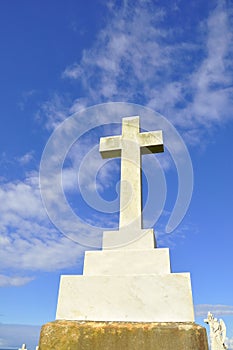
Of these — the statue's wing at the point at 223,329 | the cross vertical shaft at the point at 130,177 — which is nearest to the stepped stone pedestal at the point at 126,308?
the cross vertical shaft at the point at 130,177

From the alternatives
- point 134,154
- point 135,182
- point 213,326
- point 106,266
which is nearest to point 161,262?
point 106,266

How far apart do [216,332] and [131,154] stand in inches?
503

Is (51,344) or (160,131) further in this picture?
(160,131)

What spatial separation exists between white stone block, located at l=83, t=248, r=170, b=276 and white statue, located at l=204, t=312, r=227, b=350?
12.4 m

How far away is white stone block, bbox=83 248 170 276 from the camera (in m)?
3.00

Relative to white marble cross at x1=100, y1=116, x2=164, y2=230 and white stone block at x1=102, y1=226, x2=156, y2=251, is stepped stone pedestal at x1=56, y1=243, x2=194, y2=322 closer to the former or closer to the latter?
white stone block at x1=102, y1=226, x2=156, y2=251

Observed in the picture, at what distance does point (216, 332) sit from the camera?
13344mm

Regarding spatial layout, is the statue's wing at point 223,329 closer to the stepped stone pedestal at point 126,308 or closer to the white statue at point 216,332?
the white statue at point 216,332

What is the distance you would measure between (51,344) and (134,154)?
2547mm

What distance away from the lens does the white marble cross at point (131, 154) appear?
144 inches

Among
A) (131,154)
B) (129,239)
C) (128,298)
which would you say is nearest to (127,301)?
(128,298)

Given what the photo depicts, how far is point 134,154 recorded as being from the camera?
4137 millimetres

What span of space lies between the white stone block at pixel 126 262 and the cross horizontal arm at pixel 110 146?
5.39ft

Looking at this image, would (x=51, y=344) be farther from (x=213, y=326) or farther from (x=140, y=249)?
(x=213, y=326)
